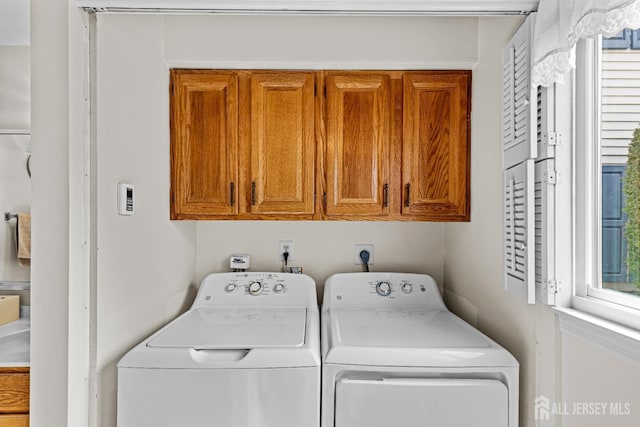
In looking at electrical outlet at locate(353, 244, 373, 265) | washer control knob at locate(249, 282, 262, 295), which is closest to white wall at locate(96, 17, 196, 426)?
washer control knob at locate(249, 282, 262, 295)

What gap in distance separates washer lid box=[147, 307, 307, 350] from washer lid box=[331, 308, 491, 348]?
187mm

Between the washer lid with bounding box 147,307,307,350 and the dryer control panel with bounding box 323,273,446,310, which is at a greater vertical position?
the dryer control panel with bounding box 323,273,446,310

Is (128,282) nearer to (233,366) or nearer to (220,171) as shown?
(233,366)

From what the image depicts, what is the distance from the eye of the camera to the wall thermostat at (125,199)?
4.89 feet

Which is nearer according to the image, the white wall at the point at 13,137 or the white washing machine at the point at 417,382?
the white washing machine at the point at 417,382

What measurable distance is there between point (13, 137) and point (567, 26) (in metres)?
2.16

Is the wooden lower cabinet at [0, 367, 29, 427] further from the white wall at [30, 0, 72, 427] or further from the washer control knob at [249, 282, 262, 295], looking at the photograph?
the washer control knob at [249, 282, 262, 295]

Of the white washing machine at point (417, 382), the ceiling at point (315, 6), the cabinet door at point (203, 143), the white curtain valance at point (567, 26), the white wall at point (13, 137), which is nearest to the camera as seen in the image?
the white curtain valance at point (567, 26)

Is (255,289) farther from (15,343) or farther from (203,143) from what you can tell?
(15,343)

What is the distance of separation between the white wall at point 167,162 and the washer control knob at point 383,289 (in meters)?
0.22

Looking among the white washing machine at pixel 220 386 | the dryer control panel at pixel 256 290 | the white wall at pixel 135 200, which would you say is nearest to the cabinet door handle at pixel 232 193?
the white wall at pixel 135 200

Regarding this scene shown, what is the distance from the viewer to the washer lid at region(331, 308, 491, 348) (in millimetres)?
1489

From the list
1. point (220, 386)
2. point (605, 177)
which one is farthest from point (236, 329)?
point (605, 177)

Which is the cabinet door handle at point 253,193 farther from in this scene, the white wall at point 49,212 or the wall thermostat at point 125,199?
the white wall at point 49,212
